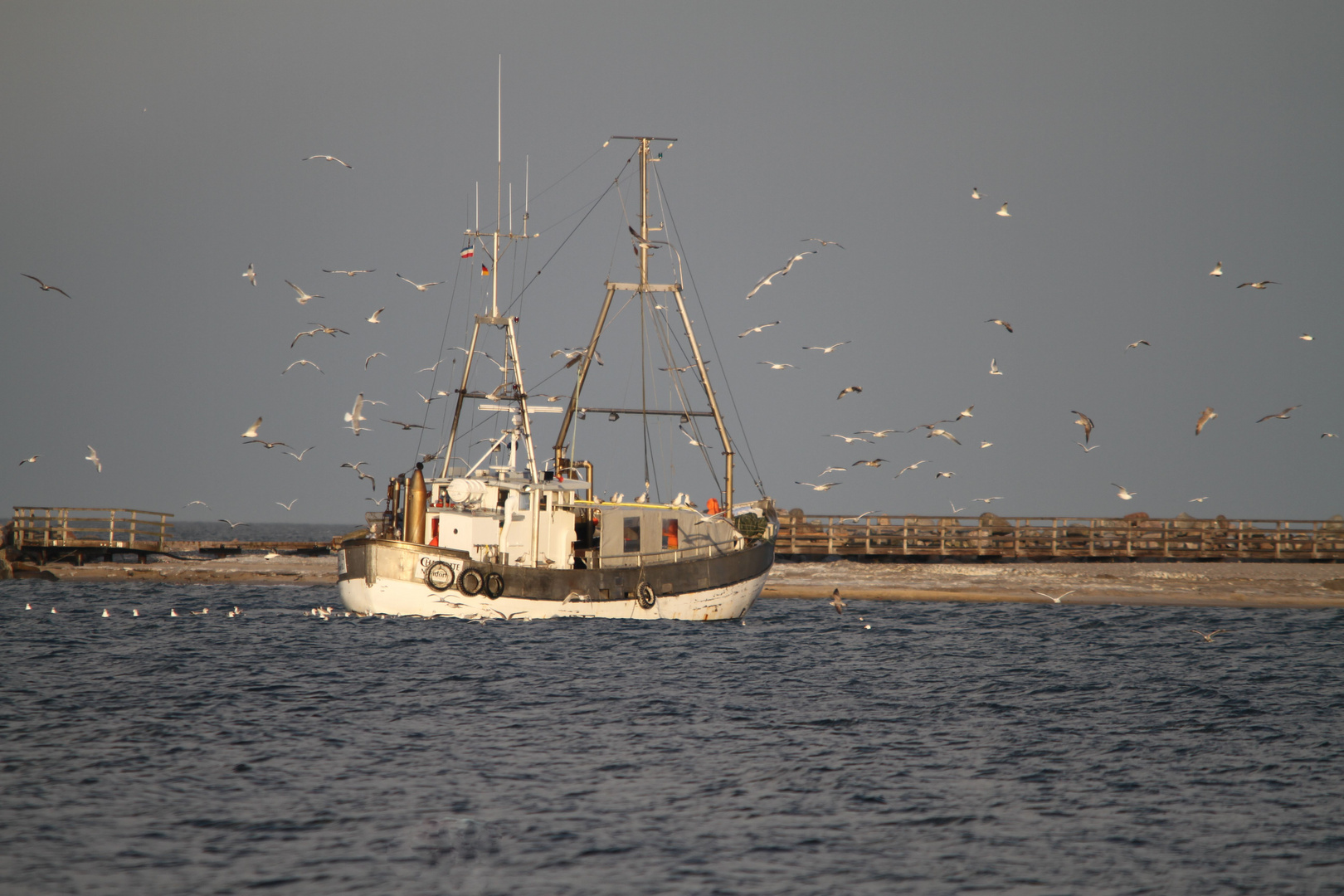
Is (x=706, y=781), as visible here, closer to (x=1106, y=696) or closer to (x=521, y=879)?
(x=521, y=879)

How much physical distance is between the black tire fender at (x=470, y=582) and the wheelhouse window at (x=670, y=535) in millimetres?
5907

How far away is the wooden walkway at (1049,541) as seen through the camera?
60.1 meters

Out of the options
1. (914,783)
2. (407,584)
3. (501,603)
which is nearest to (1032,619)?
(501,603)

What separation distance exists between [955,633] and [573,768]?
22471mm

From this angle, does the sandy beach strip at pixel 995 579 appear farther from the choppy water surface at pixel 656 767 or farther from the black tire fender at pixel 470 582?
the black tire fender at pixel 470 582

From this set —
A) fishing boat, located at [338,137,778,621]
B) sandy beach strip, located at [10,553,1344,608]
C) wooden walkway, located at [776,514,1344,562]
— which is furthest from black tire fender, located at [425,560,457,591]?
wooden walkway, located at [776,514,1344,562]

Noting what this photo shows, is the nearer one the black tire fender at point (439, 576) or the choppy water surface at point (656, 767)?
the choppy water surface at point (656, 767)

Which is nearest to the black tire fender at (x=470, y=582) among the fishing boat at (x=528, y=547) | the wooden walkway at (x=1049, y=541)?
the fishing boat at (x=528, y=547)

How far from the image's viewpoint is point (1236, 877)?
12977mm

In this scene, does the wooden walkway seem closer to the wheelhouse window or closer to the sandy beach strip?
the sandy beach strip

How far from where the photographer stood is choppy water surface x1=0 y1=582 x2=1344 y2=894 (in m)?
13.0

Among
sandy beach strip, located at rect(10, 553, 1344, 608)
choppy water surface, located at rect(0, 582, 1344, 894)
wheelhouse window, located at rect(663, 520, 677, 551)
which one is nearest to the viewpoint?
choppy water surface, located at rect(0, 582, 1344, 894)

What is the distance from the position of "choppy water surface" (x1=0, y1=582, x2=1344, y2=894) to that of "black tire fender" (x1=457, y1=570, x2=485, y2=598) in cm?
135

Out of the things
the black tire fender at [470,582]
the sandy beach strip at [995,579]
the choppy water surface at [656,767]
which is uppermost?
the black tire fender at [470,582]
